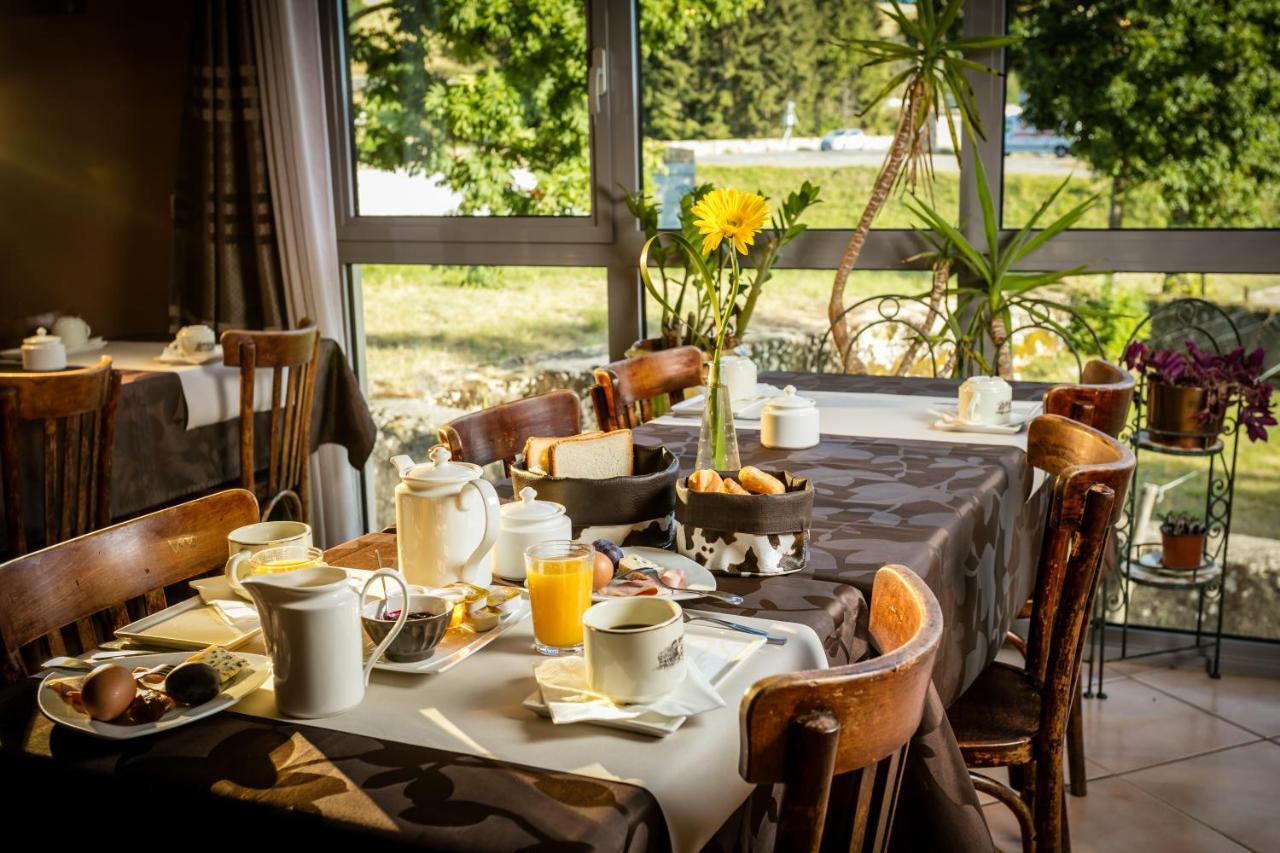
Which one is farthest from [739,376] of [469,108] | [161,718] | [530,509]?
[469,108]

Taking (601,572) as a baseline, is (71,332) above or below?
above

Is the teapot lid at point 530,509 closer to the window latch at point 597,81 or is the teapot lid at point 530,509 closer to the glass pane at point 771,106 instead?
the glass pane at point 771,106

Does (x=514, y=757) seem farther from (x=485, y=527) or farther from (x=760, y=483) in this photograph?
(x=760, y=483)

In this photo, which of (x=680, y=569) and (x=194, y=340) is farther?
(x=194, y=340)

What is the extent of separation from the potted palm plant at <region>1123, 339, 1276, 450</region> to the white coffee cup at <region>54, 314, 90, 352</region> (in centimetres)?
277

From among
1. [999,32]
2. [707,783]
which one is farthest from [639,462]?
[999,32]

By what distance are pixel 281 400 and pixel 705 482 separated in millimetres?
2043

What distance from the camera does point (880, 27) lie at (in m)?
3.24

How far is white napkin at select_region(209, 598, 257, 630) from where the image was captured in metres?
1.28

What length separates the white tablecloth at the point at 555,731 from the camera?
936mm

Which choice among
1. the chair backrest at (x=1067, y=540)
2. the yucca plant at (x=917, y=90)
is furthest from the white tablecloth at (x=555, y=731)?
the yucca plant at (x=917, y=90)

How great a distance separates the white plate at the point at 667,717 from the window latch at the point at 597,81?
101 inches

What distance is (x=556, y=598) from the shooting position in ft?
3.88

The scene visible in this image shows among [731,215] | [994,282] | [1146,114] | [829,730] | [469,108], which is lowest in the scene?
[829,730]
